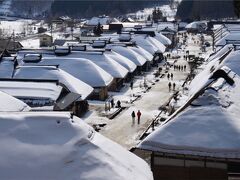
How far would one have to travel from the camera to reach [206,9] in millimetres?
133125

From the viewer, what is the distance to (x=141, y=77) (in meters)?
42.9

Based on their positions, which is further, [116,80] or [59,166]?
[116,80]

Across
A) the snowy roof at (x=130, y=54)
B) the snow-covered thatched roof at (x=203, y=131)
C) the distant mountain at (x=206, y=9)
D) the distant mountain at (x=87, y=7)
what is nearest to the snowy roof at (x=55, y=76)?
the snow-covered thatched roof at (x=203, y=131)

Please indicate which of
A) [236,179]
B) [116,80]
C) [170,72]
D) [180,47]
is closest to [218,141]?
[236,179]

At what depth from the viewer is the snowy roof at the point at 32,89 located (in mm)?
23922

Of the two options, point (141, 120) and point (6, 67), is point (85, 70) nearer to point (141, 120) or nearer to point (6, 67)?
point (6, 67)

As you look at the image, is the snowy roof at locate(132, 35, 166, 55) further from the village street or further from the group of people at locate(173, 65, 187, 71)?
the village street

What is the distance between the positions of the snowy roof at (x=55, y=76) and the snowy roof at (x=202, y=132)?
13.6 m

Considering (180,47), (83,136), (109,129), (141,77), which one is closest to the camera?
(83,136)

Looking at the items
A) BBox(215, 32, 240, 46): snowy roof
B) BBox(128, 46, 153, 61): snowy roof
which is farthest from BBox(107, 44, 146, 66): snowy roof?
BBox(215, 32, 240, 46): snowy roof

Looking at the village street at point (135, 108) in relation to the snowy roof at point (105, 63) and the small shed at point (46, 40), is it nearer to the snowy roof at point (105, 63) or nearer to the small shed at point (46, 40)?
the snowy roof at point (105, 63)

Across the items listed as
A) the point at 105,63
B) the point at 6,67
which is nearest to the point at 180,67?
the point at 105,63

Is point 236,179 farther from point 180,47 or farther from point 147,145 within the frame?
point 180,47

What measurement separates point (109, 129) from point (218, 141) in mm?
11732
